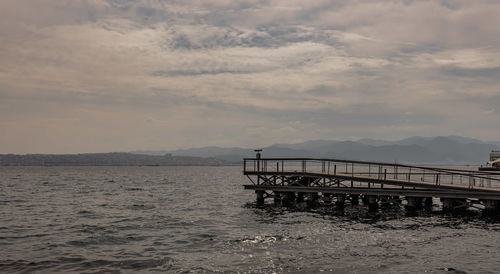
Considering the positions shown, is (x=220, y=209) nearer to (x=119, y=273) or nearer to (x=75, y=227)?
(x=75, y=227)

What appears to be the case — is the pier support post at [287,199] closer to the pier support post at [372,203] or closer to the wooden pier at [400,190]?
the wooden pier at [400,190]

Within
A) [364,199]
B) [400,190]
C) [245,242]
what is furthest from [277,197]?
[245,242]

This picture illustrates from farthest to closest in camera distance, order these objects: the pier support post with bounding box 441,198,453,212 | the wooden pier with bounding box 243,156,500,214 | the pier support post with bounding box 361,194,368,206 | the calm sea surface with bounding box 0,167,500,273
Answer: the pier support post with bounding box 361,194,368,206
the pier support post with bounding box 441,198,453,212
the wooden pier with bounding box 243,156,500,214
the calm sea surface with bounding box 0,167,500,273

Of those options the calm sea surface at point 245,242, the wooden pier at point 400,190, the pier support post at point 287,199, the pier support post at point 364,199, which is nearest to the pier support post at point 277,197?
the wooden pier at point 400,190

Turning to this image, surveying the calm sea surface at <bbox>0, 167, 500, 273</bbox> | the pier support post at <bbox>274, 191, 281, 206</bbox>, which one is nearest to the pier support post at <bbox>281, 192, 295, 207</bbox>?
the pier support post at <bbox>274, 191, 281, 206</bbox>

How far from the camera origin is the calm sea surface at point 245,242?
18312 millimetres

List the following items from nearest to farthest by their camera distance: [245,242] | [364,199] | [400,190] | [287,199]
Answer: [245,242], [400,190], [364,199], [287,199]

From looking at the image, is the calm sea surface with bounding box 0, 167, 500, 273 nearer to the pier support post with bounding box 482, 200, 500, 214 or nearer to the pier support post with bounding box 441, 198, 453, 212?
the pier support post with bounding box 441, 198, 453, 212

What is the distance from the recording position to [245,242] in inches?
909

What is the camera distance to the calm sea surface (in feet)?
60.1

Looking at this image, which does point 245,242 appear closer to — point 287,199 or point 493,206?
point 287,199

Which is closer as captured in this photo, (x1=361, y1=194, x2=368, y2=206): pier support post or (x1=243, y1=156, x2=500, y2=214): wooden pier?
(x1=243, y1=156, x2=500, y2=214): wooden pier

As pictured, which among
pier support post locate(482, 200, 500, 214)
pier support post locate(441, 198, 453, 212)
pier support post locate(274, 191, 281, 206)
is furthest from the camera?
pier support post locate(274, 191, 281, 206)

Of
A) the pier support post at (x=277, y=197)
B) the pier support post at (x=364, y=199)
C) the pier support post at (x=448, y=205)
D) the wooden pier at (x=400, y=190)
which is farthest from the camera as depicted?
the pier support post at (x=277, y=197)
